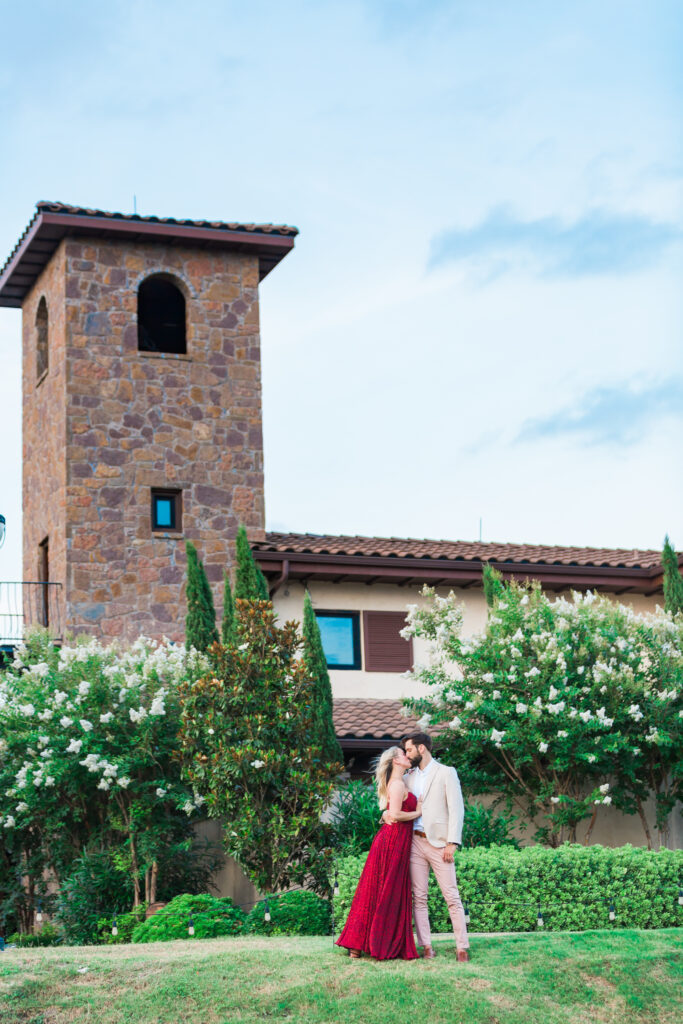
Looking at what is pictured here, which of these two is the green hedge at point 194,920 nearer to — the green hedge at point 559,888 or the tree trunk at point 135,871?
the green hedge at point 559,888

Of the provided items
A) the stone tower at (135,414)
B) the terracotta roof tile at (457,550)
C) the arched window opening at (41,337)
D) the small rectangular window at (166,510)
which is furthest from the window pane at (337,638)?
the arched window opening at (41,337)

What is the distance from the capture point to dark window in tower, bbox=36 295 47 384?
26672 millimetres

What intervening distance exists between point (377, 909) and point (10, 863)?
10710mm

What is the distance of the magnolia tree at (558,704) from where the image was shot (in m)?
19.7

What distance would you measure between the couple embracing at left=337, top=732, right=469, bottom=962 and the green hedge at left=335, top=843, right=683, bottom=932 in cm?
289

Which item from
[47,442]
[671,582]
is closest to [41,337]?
[47,442]

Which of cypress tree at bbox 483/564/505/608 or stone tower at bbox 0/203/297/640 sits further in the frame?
stone tower at bbox 0/203/297/640

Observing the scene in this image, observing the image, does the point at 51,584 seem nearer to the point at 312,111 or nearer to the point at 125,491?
the point at 125,491

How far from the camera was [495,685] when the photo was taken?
20.1 meters

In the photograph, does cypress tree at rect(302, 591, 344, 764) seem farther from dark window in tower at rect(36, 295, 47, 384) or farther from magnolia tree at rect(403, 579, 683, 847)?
dark window in tower at rect(36, 295, 47, 384)

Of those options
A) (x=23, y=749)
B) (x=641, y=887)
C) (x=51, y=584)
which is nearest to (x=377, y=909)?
(x=641, y=887)

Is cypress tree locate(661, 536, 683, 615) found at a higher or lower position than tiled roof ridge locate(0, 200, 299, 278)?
lower

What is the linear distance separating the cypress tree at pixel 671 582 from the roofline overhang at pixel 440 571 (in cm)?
216

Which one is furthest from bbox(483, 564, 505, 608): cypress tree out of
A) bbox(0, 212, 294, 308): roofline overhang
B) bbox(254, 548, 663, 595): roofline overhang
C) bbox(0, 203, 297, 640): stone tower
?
bbox(0, 212, 294, 308): roofline overhang
